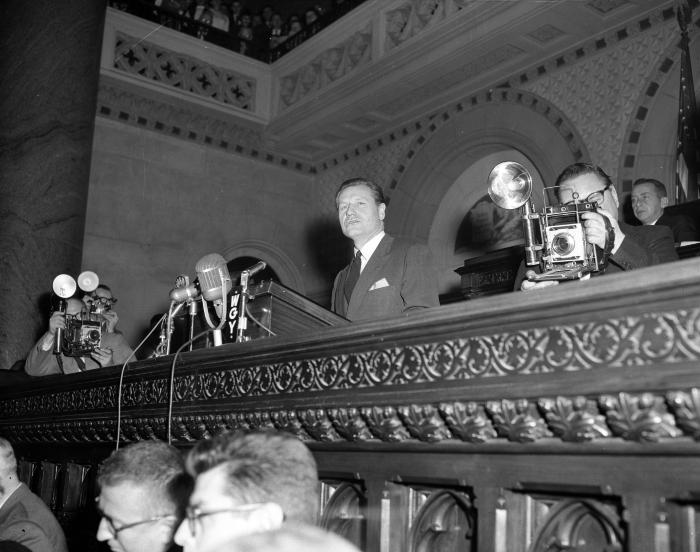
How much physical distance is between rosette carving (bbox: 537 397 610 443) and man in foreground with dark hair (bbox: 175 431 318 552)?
51 centimetres

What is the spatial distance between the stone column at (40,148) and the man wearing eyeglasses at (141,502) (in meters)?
3.93

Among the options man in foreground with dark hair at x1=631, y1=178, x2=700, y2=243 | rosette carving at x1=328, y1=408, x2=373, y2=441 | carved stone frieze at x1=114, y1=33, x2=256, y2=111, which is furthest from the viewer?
carved stone frieze at x1=114, y1=33, x2=256, y2=111

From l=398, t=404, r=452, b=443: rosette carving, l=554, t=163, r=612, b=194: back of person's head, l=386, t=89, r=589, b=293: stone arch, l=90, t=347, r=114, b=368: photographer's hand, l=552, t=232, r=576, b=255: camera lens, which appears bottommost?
l=398, t=404, r=452, b=443: rosette carving

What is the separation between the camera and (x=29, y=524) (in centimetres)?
283

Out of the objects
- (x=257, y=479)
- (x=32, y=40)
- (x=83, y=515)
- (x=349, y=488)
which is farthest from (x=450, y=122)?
(x=257, y=479)

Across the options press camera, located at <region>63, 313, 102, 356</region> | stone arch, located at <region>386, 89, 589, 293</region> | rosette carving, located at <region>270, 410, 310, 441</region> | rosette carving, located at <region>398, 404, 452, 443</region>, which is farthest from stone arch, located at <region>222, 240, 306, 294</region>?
rosette carving, located at <region>398, 404, 452, 443</region>

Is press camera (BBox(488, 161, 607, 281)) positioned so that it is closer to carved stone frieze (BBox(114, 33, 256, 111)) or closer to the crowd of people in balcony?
the crowd of people in balcony

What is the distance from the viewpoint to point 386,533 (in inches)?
81.0

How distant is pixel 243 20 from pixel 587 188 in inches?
370

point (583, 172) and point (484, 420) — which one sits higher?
point (583, 172)

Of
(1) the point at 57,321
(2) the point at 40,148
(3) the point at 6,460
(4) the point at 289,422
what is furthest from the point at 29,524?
(2) the point at 40,148

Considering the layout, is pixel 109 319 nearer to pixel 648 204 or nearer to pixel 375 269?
pixel 375 269

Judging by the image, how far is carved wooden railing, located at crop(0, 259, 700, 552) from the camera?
149 cm

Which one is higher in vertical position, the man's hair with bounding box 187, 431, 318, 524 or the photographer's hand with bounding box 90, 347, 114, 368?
the photographer's hand with bounding box 90, 347, 114, 368
